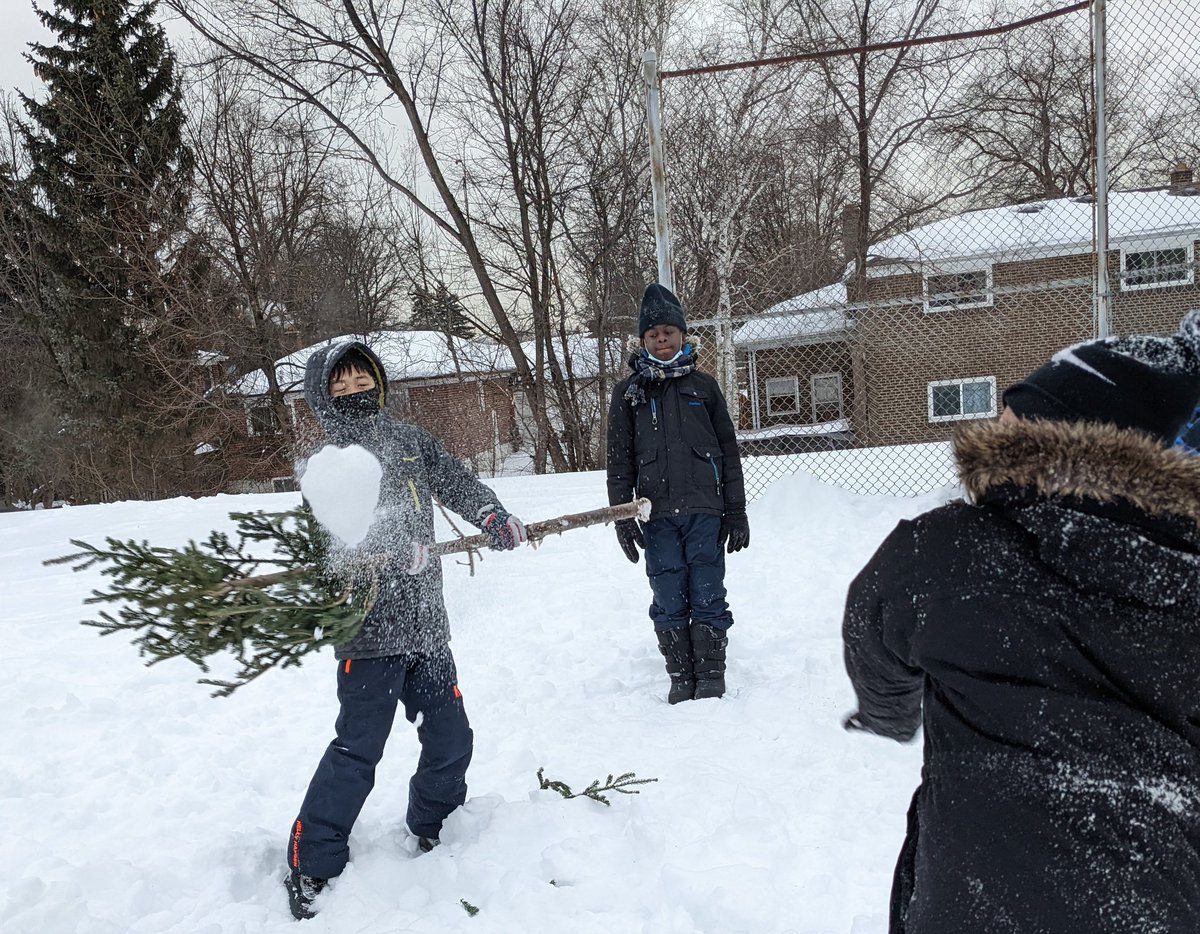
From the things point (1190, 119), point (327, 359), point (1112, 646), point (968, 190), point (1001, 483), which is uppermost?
point (968, 190)

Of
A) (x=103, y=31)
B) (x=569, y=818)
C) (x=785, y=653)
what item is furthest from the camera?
(x=103, y=31)

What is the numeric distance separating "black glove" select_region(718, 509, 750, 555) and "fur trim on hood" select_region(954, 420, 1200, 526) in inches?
124

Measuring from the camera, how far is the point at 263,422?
21.2 metres

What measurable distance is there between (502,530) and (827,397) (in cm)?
1611

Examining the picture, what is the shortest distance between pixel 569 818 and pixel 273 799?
54.1 inches

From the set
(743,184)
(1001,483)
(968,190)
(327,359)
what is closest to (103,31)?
(743,184)

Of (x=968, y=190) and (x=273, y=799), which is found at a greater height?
(x=968, y=190)

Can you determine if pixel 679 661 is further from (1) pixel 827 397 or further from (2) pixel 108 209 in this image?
(2) pixel 108 209

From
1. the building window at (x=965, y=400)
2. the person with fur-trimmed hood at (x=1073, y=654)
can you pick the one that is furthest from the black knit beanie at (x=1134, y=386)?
the building window at (x=965, y=400)

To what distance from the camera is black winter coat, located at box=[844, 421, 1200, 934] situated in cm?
125

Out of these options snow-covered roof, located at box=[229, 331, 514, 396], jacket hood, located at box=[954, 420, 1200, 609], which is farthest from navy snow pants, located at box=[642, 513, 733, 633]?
snow-covered roof, located at box=[229, 331, 514, 396]

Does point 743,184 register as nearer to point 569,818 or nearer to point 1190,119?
point 1190,119

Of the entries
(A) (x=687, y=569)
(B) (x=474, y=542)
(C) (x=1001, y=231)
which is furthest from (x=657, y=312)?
(C) (x=1001, y=231)

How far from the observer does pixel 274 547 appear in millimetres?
3006
